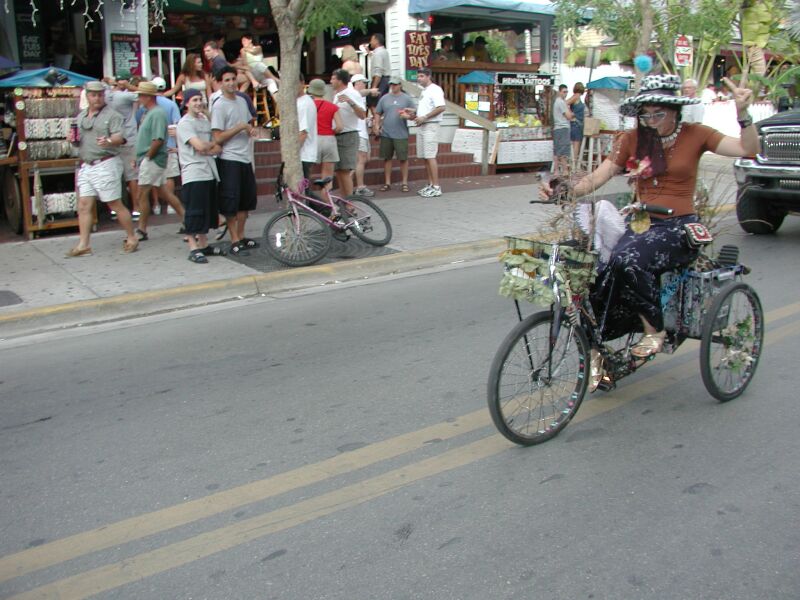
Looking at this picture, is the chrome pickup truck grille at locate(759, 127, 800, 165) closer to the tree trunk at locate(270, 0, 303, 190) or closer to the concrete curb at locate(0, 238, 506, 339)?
the concrete curb at locate(0, 238, 506, 339)

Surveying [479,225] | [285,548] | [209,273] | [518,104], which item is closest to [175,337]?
[209,273]

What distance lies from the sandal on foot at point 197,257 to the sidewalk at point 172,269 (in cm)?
10

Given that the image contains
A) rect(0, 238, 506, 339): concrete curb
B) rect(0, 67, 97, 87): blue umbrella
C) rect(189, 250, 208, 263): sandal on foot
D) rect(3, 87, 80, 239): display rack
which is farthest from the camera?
rect(0, 67, 97, 87): blue umbrella

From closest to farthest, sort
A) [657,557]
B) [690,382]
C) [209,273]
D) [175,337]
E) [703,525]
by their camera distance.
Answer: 1. [657,557]
2. [703,525]
3. [690,382]
4. [175,337]
5. [209,273]

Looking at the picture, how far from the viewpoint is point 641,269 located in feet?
15.1

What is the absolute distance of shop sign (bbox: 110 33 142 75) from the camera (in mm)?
13516

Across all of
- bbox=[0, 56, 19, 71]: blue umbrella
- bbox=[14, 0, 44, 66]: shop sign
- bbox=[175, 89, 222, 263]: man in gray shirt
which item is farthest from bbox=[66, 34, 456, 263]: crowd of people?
bbox=[14, 0, 44, 66]: shop sign

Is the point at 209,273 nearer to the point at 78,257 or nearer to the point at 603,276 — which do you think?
the point at 78,257

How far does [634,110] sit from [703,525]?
7.76 ft

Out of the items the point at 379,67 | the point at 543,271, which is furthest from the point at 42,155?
the point at 543,271

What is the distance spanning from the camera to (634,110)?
188 inches

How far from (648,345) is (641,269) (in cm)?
47

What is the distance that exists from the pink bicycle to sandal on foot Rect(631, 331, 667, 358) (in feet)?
16.1

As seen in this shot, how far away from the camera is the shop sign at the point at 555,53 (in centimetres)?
2045
